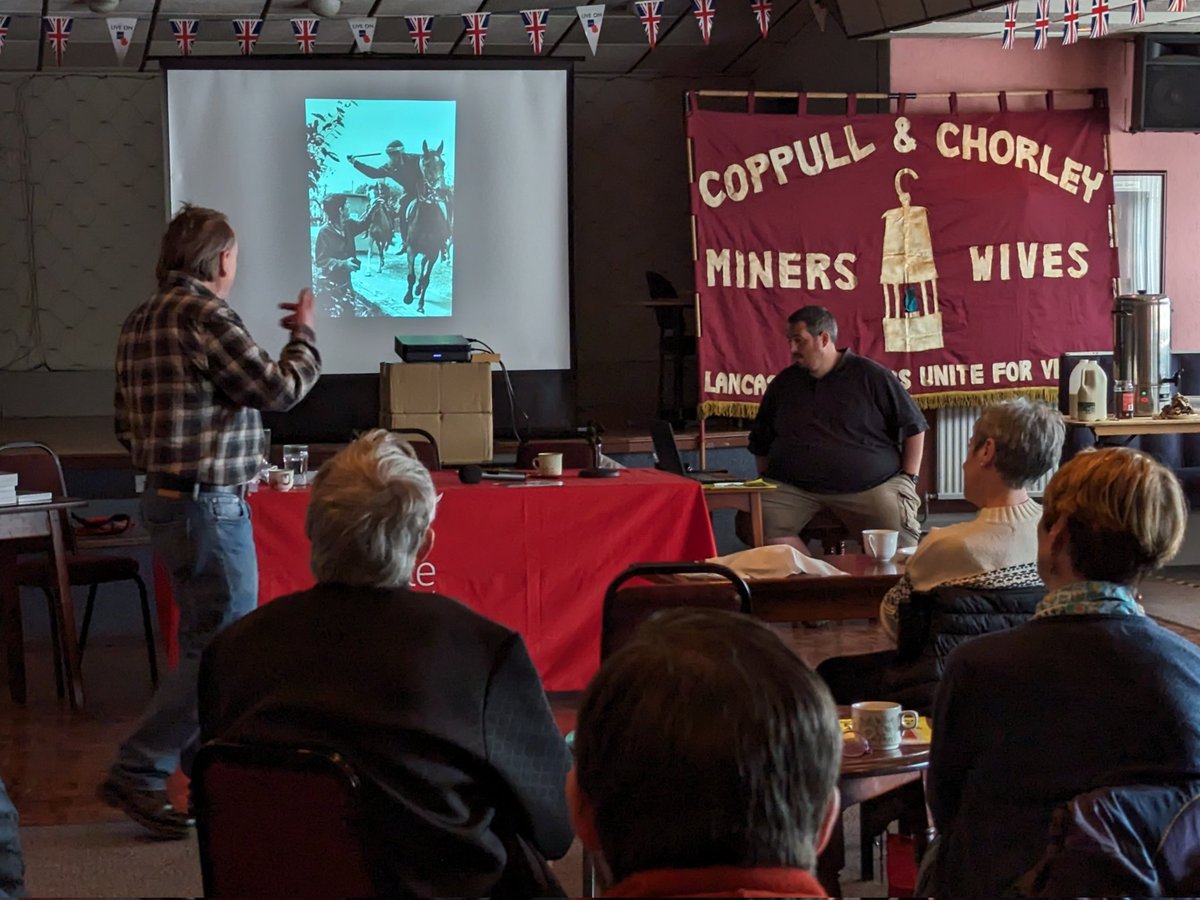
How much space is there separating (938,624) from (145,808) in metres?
1.97

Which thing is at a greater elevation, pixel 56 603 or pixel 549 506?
pixel 549 506

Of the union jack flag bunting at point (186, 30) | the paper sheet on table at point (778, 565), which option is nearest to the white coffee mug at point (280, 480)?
the paper sheet on table at point (778, 565)

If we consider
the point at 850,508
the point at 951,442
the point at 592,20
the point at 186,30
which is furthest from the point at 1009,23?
the point at 186,30

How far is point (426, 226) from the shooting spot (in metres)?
8.32

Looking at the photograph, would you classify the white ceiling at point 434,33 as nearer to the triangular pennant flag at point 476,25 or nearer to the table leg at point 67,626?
the triangular pennant flag at point 476,25

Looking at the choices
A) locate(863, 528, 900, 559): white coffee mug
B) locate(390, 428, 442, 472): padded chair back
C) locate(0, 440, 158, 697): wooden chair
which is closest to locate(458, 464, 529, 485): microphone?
locate(390, 428, 442, 472): padded chair back

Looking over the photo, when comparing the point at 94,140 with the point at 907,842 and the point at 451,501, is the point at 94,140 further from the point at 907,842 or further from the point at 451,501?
the point at 907,842

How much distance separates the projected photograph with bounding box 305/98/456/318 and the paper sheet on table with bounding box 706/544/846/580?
5009 millimetres

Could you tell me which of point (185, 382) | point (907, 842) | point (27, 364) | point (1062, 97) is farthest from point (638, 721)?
point (27, 364)

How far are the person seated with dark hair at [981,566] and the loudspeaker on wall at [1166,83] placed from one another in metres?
5.40

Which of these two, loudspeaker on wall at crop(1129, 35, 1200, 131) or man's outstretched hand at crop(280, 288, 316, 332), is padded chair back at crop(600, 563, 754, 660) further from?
loudspeaker on wall at crop(1129, 35, 1200, 131)

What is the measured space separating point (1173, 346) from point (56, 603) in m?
6.13

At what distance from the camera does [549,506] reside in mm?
4742

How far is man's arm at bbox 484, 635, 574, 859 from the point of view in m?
1.98
